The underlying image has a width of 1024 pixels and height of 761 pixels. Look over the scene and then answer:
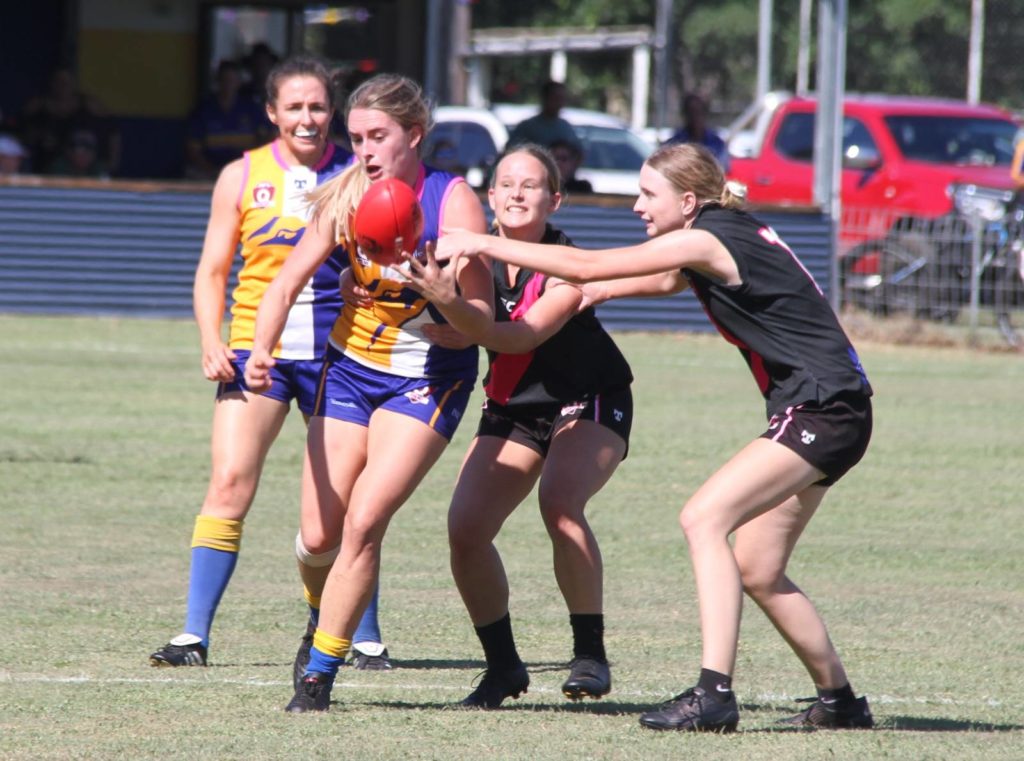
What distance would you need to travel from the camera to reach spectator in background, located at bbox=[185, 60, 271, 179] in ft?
61.1

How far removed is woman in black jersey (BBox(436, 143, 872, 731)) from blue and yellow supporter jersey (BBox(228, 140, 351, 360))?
1416mm

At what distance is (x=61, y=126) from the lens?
19844 mm

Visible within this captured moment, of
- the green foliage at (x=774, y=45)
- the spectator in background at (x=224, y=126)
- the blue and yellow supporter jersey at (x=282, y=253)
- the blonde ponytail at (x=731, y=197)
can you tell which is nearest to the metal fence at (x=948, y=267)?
the spectator in background at (x=224, y=126)

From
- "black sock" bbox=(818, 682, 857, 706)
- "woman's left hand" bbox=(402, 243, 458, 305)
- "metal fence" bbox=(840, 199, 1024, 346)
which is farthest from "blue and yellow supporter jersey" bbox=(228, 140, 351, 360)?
"metal fence" bbox=(840, 199, 1024, 346)

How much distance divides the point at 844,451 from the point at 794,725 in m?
0.88

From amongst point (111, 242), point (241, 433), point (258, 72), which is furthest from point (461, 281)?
point (258, 72)

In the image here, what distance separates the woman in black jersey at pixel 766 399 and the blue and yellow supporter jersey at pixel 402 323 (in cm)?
54

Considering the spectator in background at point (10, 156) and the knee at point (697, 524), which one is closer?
the knee at point (697, 524)

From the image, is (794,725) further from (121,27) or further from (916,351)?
(121,27)

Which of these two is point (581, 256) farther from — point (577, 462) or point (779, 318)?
point (577, 462)

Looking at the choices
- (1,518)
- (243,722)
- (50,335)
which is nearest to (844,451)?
(243,722)

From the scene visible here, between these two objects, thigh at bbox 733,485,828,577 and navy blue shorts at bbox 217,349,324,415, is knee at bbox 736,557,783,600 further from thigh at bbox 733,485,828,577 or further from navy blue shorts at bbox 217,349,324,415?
navy blue shorts at bbox 217,349,324,415

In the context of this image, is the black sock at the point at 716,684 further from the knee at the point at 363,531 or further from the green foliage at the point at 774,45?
the green foliage at the point at 774,45

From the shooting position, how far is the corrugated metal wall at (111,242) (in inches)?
677
